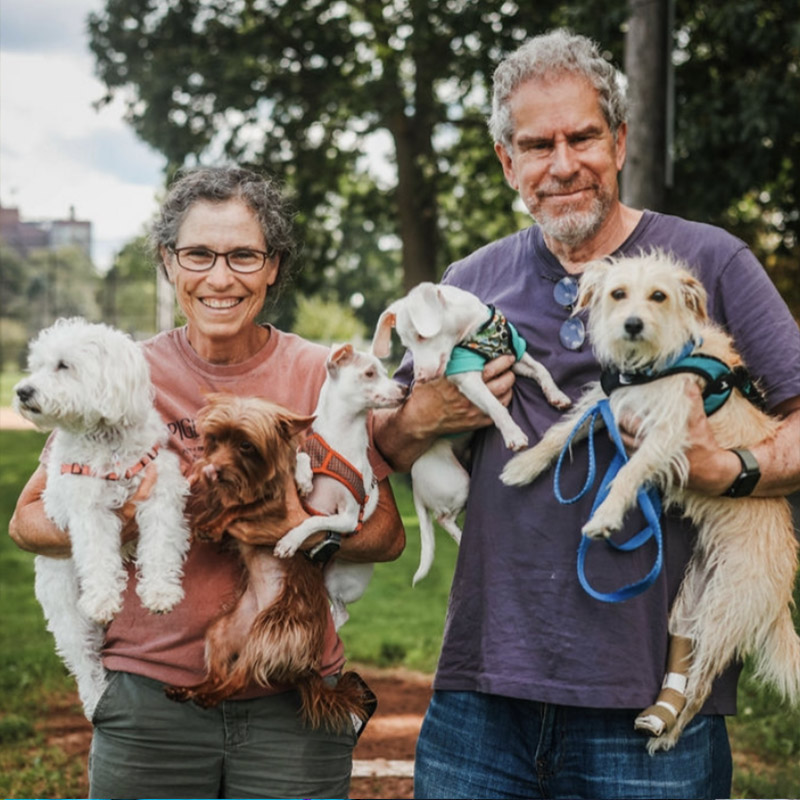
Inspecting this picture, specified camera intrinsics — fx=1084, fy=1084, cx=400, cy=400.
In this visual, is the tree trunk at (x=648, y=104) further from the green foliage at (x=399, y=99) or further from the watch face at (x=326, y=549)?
the watch face at (x=326, y=549)

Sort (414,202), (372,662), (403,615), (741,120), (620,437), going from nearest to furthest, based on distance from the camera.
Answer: (620,437) → (372,662) → (403,615) → (741,120) → (414,202)

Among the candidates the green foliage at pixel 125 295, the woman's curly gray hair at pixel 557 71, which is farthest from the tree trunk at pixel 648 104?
the green foliage at pixel 125 295

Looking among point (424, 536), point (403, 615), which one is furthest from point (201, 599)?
point (403, 615)

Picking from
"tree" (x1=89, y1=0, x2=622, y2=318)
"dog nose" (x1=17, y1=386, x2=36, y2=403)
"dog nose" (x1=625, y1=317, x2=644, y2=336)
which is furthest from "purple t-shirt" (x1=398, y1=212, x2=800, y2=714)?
"tree" (x1=89, y1=0, x2=622, y2=318)

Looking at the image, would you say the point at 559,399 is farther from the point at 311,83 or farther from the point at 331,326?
the point at 331,326

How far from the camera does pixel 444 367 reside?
10.7 feet

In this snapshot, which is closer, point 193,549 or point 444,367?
point 193,549

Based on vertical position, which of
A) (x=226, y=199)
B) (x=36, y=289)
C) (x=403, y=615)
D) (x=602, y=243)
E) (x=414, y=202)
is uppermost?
(x=414, y=202)

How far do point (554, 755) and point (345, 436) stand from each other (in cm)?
111

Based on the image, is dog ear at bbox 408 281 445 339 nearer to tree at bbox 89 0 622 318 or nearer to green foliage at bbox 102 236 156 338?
green foliage at bbox 102 236 156 338

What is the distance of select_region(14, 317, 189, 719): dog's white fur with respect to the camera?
9.85ft

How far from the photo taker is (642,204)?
8.61m

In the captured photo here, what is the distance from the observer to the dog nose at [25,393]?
295 centimetres

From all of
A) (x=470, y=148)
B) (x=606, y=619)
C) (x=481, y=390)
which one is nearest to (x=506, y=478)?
(x=481, y=390)
